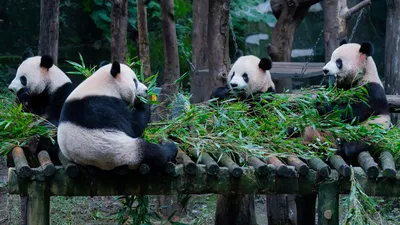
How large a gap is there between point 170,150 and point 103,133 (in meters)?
0.56

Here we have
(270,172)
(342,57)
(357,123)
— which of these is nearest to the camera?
(270,172)

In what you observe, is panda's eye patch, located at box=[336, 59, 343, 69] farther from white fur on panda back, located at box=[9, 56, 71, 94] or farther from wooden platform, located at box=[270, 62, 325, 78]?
white fur on panda back, located at box=[9, 56, 71, 94]

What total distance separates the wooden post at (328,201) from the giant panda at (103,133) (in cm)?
131

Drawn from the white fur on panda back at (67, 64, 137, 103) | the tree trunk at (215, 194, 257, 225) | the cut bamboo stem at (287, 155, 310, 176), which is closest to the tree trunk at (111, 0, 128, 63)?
the tree trunk at (215, 194, 257, 225)

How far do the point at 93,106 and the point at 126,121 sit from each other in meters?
0.30

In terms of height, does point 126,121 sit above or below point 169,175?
above

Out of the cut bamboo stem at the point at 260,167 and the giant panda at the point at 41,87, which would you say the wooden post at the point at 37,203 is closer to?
the giant panda at the point at 41,87

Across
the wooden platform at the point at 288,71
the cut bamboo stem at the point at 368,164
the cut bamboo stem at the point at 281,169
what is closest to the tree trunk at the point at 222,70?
the wooden platform at the point at 288,71

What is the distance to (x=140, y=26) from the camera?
793 centimetres

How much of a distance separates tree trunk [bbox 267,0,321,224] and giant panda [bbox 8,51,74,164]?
3.03 metres

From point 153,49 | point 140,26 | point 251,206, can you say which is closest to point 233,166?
point 251,206

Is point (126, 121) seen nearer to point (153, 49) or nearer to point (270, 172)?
point (270, 172)

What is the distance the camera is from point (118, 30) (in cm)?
779

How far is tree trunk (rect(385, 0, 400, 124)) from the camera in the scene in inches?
345
